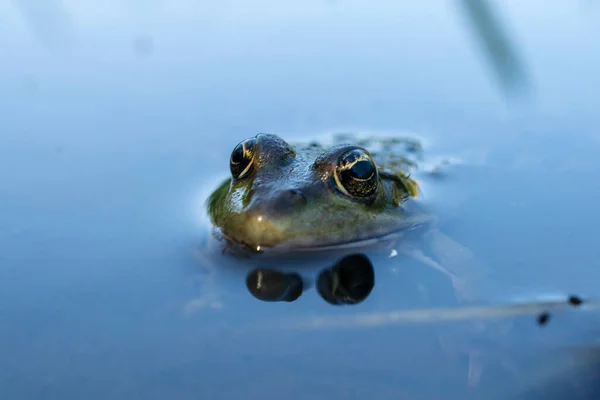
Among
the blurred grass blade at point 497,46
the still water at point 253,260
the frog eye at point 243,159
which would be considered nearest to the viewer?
the still water at point 253,260

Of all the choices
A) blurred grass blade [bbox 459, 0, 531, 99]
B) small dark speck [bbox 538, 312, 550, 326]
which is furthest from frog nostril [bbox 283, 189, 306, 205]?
blurred grass blade [bbox 459, 0, 531, 99]

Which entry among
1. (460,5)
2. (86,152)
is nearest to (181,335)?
(86,152)

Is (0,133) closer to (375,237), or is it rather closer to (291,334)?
(375,237)

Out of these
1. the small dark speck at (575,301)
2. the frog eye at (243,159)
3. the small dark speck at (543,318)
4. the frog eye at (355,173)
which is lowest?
the small dark speck at (543,318)

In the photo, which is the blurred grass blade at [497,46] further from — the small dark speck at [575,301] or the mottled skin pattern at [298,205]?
the small dark speck at [575,301]

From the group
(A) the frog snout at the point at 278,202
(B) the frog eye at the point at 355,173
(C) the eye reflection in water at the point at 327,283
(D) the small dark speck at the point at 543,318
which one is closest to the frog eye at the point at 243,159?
(A) the frog snout at the point at 278,202

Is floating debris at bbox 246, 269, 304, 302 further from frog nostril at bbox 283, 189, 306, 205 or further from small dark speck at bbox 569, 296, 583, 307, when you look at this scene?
small dark speck at bbox 569, 296, 583, 307

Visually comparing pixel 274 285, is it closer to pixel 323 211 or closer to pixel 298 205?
pixel 298 205
